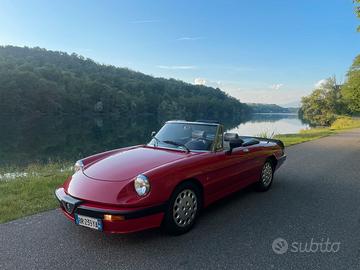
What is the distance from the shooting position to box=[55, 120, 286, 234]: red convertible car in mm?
3734

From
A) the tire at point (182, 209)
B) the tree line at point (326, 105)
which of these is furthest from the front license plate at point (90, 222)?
the tree line at point (326, 105)

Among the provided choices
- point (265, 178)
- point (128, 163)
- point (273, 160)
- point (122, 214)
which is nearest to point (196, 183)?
point (128, 163)

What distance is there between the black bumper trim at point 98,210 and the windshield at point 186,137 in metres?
1.38

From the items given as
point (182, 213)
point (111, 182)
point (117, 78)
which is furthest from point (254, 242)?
point (117, 78)

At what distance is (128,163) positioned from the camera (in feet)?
14.7

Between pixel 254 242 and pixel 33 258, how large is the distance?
8.46 ft

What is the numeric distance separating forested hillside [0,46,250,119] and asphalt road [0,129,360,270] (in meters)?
60.8

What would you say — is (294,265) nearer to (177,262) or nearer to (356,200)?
(177,262)

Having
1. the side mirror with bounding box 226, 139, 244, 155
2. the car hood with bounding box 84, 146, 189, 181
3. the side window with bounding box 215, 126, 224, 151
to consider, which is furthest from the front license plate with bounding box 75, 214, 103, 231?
the side mirror with bounding box 226, 139, 244, 155

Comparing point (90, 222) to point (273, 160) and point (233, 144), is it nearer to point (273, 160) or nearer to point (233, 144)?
point (233, 144)

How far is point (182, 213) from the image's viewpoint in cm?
423

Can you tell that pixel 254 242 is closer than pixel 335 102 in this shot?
Yes

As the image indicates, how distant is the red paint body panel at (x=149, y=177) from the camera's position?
3.75m

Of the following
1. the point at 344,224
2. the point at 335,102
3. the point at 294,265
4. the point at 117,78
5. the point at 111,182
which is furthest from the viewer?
the point at 117,78
